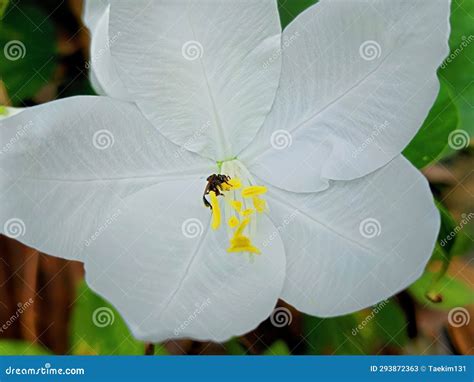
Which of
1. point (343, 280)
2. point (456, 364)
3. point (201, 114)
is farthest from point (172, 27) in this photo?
point (456, 364)

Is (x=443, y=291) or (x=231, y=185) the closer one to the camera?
(x=231, y=185)

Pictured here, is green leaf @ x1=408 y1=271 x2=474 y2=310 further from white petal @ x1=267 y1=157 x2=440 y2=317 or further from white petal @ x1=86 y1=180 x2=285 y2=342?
white petal @ x1=86 y1=180 x2=285 y2=342

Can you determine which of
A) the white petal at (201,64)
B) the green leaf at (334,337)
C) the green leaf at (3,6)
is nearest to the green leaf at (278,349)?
the green leaf at (334,337)

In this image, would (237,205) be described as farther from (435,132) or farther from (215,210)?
(435,132)

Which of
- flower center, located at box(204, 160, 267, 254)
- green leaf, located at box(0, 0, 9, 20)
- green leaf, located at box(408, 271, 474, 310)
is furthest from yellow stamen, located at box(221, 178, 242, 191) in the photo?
green leaf, located at box(0, 0, 9, 20)

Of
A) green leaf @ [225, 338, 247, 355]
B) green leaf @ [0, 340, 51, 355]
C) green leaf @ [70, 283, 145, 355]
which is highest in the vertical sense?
green leaf @ [225, 338, 247, 355]

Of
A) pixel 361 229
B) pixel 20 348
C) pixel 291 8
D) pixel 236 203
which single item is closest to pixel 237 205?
pixel 236 203

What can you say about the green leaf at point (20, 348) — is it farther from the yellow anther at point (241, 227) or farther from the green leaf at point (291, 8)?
the green leaf at point (291, 8)
